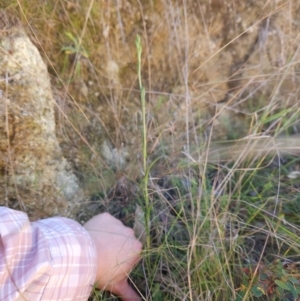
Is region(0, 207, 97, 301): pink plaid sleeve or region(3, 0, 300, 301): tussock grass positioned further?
region(3, 0, 300, 301): tussock grass

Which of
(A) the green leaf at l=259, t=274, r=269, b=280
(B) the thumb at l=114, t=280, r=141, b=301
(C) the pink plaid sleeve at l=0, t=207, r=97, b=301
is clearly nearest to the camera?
(C) the pink plaid sleeve at l=0, t=207, r=97, b=301

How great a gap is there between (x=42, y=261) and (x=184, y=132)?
0.62 m

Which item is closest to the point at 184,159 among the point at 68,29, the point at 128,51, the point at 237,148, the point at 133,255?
the point at 237,148

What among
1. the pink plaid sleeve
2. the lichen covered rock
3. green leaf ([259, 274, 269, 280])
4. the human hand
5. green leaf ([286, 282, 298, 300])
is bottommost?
green leaf ([286, 282, 298, 300])

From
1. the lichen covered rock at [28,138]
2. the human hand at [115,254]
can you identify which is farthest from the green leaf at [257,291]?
the lichen covered rock at [28,138]

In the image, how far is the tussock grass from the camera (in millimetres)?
1067

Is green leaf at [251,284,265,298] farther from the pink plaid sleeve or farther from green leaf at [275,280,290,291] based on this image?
the pink plaid sleeve

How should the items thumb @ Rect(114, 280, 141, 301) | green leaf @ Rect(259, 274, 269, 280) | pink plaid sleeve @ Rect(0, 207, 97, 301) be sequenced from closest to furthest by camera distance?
pink plaid sleeve @ Rect(0, 207, 97, 301), green leaf @ Rect(259, 274, 269, 280), thumb @ Rect(114, 280, 141, 301)

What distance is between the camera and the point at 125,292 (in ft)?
3.49

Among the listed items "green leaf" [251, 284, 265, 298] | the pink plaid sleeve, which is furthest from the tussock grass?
the pink plaid sleeve

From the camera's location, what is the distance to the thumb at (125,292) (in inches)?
41.7

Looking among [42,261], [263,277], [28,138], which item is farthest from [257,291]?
[28,138]

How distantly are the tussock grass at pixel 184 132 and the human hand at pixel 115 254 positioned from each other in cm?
3

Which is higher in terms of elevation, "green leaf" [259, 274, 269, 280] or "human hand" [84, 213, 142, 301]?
"human hand" [84, 213, 142, 301]
